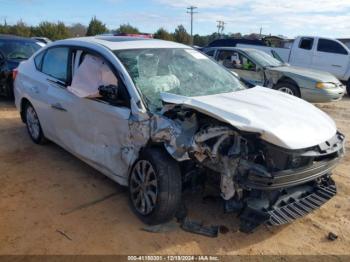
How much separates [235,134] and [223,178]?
0.39 meters

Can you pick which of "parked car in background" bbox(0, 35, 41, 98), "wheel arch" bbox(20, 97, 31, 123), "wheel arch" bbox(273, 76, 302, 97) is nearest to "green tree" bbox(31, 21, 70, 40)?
"parked car in background" bbox(0, 35, 41, 98)

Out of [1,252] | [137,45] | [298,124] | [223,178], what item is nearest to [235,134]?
[223,178]

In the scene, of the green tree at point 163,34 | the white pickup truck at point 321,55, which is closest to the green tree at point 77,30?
the green tree at point 163,34

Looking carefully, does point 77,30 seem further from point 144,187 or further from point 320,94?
point 144,187

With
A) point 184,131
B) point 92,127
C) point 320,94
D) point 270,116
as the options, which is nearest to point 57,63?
point 92,127

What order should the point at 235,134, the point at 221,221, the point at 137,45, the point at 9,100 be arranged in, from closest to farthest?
the point at 235,134
the point at 221,221
the point at 137,45
the point at 9,100

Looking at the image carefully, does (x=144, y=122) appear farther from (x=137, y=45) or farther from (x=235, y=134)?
(x=137, y=45)

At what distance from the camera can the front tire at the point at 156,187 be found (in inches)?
126

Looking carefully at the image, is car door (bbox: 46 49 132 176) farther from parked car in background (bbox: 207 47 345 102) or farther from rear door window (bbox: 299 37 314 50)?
rear door window (bbox: 299 37 314 50)

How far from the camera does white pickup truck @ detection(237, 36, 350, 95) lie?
486 inches

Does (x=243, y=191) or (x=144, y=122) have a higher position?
(x=144, y=122)

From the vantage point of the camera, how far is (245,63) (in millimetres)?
9523

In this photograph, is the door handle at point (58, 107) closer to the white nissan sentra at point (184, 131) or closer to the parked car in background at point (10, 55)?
the white nissan sentra at point (184, 131)

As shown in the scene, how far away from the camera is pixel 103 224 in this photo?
3432mm
